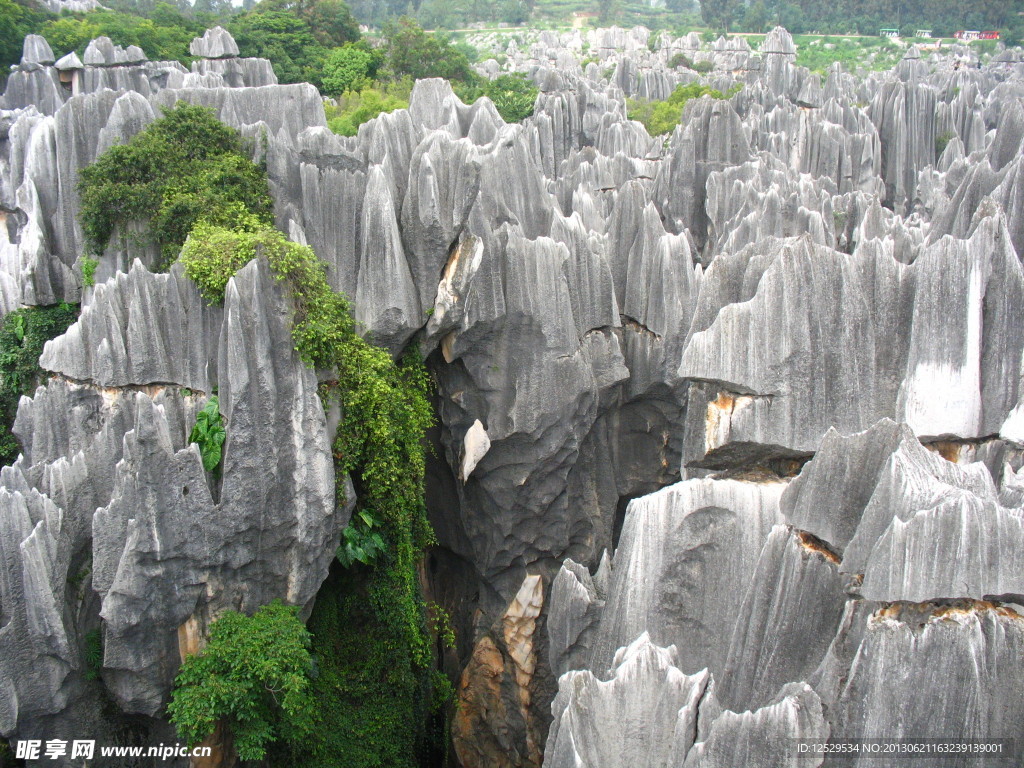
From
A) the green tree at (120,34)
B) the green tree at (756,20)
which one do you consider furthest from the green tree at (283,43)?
the green tree at (756,20)

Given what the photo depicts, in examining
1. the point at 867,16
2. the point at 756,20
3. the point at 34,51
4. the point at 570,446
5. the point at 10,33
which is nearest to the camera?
Answer: the point at 570,446

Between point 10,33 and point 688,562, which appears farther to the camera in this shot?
point 10,33

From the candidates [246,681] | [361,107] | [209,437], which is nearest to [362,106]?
[361,107]

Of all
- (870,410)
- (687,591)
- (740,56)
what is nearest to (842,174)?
(870,410)

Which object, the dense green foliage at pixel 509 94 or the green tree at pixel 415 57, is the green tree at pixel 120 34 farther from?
the dense green foliage at pixel 509 94

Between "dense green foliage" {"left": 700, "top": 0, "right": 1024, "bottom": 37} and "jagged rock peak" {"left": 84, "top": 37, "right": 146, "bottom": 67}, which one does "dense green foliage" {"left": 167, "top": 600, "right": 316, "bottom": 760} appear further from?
"dense green foliage" {"left": 700, "top": 0, "right": 1024, "bottom": 37}

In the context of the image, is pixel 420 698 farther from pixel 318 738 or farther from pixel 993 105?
pixel 993 105

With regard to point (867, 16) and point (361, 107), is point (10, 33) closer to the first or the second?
point (361, 107)
